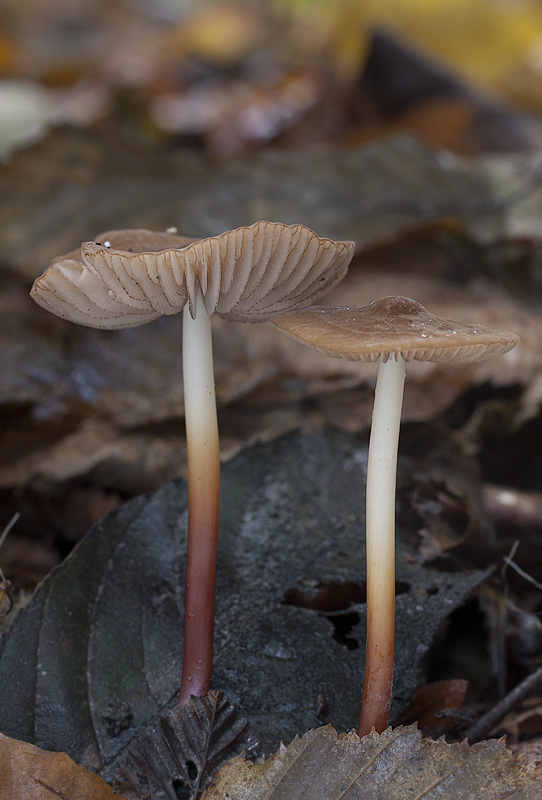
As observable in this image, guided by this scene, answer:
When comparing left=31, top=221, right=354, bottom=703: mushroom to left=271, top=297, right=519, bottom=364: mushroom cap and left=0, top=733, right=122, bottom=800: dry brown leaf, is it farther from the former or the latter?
left=0, top=733, right=122, bottom=800: dry brown leaf

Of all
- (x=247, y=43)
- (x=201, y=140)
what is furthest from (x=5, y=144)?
(x=247, y=43)

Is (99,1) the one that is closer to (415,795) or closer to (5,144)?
(5,144)

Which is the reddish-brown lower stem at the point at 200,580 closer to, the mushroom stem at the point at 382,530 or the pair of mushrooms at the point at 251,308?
the pair of mushrooms at the point at 251,308

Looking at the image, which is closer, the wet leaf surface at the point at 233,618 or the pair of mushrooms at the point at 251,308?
the pair of mushrooms at the point at 251,308

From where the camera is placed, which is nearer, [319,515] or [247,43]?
[319,515]

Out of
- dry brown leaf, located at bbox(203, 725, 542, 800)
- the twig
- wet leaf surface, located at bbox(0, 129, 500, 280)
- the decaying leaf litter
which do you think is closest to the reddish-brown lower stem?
the decaying leaf litter

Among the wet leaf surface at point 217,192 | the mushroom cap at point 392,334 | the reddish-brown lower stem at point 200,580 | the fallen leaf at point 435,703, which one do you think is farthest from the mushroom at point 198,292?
the wet leaf surface at point 217,192
